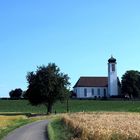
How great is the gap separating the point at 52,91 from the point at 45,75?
11.4ft

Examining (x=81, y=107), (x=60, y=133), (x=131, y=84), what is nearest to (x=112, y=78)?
(x=131, y=84)

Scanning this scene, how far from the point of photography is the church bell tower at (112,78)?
18900 centimetres

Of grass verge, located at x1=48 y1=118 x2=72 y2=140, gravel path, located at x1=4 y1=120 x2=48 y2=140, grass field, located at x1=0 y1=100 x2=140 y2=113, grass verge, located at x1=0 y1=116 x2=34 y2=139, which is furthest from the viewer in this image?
grass field, located at x1=0 y1=100 x2=140 y2=113

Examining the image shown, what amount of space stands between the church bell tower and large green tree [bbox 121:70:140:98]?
353cm

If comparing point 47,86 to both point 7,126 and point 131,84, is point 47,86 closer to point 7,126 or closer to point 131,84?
point 7,126

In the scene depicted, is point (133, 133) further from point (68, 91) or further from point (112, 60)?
point (112, 60)

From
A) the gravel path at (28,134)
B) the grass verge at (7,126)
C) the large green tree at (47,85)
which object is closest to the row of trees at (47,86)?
the large green tree at (47,85)

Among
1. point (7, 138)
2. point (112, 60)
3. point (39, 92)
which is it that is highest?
point (112, 60)

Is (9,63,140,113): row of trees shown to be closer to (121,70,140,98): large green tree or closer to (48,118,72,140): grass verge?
(48,118,72,140): grass verge

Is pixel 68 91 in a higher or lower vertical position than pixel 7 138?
higher

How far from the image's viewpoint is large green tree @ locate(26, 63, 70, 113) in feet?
299

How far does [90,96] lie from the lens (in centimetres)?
19738

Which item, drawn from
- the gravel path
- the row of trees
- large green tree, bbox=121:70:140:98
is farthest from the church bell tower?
the gravel path

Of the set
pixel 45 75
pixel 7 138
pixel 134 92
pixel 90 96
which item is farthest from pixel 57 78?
pixel 90 96
